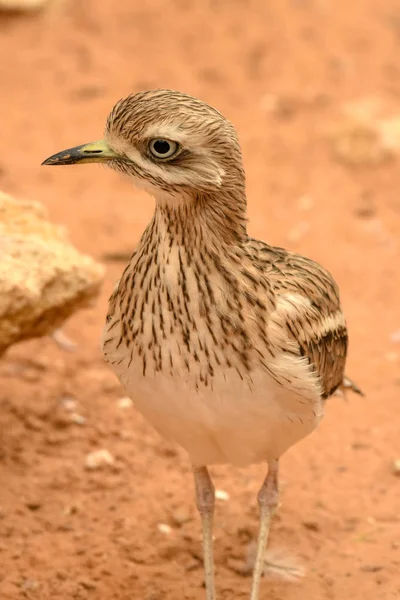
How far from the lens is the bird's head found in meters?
3.04

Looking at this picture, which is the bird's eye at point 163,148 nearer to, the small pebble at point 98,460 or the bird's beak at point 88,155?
the bird's beak at point 88,155

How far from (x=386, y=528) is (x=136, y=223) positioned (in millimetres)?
3118

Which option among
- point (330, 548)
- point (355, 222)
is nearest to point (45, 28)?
point (355, 222)

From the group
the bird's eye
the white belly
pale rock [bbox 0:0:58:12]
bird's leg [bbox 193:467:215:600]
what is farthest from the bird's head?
pale rock [bbox 0:0:58:12]

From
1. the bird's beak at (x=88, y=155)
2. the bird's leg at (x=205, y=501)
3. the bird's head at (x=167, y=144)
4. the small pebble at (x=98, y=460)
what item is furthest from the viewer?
the small pebble at (x=98, y=460)

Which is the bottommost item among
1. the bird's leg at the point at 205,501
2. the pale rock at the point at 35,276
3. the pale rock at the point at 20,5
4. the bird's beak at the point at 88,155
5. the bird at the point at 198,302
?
the bird's leg at the point at 205,501

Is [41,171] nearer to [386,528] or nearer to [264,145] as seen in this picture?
[264,145]

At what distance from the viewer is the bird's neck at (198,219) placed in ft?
10.4

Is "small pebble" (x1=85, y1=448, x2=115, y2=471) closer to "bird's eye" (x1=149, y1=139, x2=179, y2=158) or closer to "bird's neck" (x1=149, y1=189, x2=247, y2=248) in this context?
"bird's neck" (x1=149, y1=189, x2=247, y2=248)

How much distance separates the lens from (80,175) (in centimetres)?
733

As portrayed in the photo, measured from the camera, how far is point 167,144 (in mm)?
3055

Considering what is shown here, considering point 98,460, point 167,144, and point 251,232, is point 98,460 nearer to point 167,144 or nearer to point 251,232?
point 167,144

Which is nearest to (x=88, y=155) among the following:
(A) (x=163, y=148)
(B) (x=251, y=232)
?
(A) (x=163, y=148)

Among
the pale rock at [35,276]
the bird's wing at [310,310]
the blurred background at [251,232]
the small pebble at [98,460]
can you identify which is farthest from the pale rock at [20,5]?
the bird's wing at [310,310]
